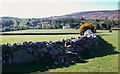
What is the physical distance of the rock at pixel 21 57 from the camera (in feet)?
52.6

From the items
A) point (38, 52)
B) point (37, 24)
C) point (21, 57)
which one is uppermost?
point (37, 24)

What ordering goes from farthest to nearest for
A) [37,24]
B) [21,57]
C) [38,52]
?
[37,24], [38,52], [21,57]

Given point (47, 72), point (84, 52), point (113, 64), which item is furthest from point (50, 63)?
point (84, 52)

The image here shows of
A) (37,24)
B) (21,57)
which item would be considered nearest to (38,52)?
(21,57)

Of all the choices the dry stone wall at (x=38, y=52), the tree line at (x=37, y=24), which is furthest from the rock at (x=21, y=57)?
the tree line at (x=37, y=24)

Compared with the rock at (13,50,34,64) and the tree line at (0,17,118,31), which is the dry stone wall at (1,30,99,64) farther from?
the tree line at (0,17,118,31)

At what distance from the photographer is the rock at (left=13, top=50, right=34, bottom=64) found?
1605 centimetres

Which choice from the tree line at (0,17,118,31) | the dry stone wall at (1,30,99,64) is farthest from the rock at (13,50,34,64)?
the tree line at (0,17,118,31)

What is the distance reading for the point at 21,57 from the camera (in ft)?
53.3

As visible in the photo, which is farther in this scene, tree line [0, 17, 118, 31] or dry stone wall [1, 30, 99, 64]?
tree line [0, 17, 118, 31]

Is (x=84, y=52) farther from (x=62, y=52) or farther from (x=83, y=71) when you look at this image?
(x=83, y=71)

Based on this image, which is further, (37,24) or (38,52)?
(37,24)

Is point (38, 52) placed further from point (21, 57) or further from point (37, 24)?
point (37, 24)

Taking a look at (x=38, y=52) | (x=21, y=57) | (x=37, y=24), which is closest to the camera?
(x=21, y=57)
